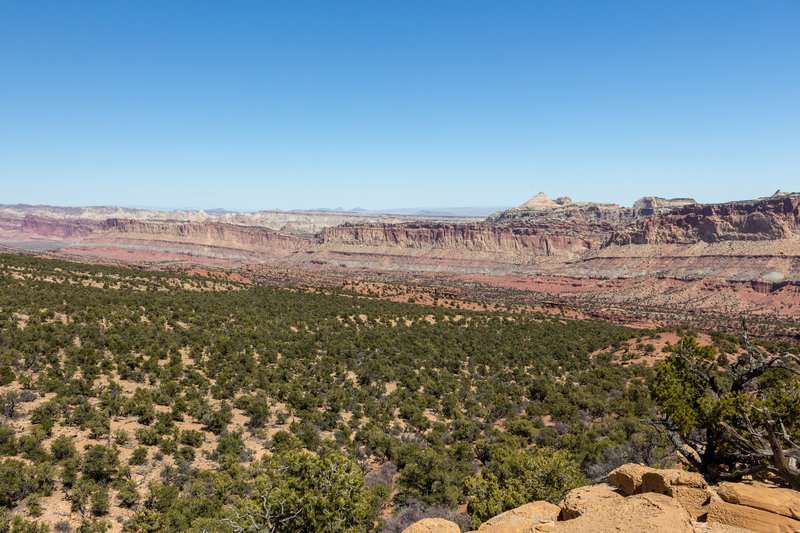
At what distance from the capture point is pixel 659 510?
733 cm

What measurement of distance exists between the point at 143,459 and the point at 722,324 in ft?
261

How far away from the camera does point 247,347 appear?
2894 cm

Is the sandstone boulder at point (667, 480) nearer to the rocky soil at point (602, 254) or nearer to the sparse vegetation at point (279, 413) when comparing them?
the sparse vegetation at point (279, 413)

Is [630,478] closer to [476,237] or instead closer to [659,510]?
[659,510]

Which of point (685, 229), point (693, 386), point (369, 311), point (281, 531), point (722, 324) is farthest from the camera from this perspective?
point (685, 229)

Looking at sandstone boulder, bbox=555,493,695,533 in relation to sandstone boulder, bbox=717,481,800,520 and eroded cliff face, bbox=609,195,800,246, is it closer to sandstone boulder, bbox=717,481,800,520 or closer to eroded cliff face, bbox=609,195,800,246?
sandstone boulder, bbox=717,481,800,520

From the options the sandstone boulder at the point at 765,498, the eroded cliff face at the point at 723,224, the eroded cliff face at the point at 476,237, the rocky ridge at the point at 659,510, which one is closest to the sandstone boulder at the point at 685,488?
the rocky ridge at the point at 659,510

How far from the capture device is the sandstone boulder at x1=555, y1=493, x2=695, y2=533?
6.88 meters

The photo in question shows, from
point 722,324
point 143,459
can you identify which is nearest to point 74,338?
point 143,459

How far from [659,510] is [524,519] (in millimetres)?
2801

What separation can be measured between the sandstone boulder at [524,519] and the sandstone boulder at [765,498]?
3.52 m

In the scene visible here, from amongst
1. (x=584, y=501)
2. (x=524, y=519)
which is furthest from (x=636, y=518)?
(x=524, y=519)

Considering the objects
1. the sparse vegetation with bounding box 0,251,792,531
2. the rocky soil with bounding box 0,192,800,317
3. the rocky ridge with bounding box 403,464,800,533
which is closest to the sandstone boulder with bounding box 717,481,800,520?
the rocky ridge with bounding box 403,464,800,533

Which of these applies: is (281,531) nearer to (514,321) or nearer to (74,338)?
(74,338)
